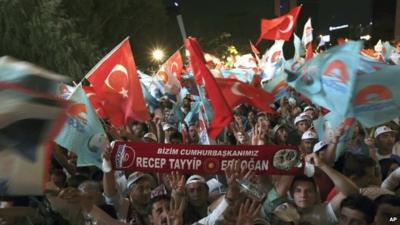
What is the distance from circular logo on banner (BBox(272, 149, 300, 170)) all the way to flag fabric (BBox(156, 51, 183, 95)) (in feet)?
21.2

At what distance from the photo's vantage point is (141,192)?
453 centimetres

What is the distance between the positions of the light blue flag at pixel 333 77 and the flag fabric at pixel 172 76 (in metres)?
5.82

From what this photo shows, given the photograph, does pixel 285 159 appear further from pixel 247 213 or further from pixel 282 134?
pixel 282 134

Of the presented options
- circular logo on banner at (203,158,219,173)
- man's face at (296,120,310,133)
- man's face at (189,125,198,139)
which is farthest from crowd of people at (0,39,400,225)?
man's face at (189,125,198,139)

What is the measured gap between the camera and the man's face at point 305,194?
13.4 feet

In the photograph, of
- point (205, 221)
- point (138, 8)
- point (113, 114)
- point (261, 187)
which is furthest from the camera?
point (138, 8)

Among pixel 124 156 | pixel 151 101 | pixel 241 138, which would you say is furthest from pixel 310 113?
pixel 124 156

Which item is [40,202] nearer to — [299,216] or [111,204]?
[111,204]

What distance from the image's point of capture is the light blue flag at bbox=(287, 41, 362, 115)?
174 inches

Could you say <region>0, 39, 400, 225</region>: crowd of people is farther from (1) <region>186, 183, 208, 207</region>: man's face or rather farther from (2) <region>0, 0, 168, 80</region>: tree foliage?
(2) <region>0, 0, 168, 80</region>: tree foliage

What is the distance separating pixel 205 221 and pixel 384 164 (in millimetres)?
2151

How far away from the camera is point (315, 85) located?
15.6 ft

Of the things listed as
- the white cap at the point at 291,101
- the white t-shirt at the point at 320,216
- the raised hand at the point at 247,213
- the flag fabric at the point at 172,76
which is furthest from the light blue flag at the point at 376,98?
the white cap at the point at 291,101

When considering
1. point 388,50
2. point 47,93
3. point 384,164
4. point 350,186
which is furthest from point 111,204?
point 388,50
